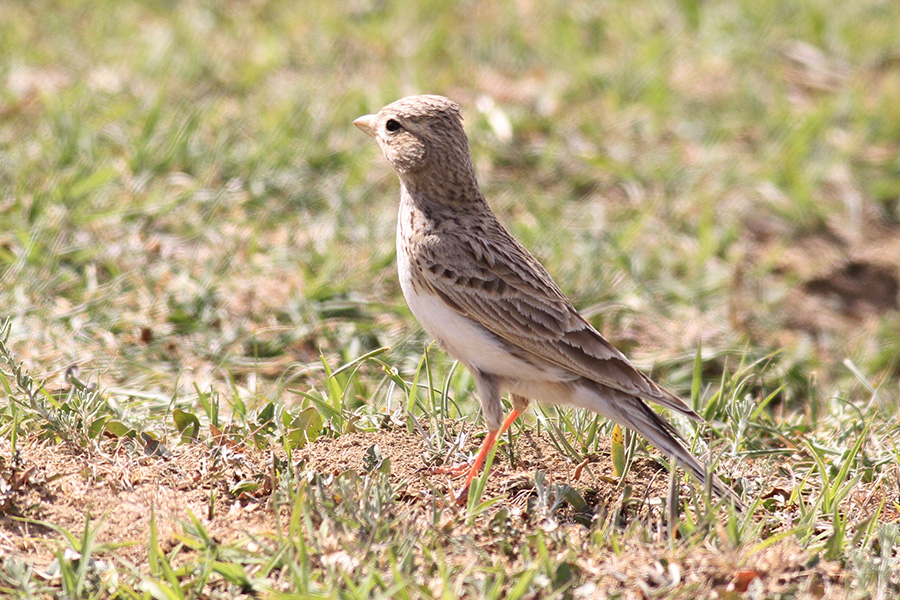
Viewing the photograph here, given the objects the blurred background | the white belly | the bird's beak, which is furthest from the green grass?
the bird's beak

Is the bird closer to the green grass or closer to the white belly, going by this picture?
the white belly

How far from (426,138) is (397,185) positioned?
95.9 inches

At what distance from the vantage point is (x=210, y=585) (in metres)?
3.57

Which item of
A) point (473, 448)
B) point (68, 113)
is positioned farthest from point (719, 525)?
point (68, 113)

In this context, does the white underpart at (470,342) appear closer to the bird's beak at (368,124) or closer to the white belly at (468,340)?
the white belly at (468,340)

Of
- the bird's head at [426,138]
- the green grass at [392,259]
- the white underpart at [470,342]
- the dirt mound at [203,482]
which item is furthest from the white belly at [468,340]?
the bird's head at [426,138]

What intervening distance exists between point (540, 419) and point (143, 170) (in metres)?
3.34

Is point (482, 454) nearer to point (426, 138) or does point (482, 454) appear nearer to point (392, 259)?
point (426, 138)

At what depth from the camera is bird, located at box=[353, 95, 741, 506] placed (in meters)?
4.39

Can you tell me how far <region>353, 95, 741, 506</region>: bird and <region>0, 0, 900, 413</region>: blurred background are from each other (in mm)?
754

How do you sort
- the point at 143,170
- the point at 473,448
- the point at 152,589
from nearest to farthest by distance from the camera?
the point at 152,589 < the point at 473,448 < the point at 143,170

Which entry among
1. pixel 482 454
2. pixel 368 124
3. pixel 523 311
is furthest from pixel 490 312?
pixel 368 124

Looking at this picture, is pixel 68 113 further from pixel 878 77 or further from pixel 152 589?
pixel 878 77

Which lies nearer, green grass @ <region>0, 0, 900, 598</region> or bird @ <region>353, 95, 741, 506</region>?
green grass @ <region>0, 0, 900, 598</region>
